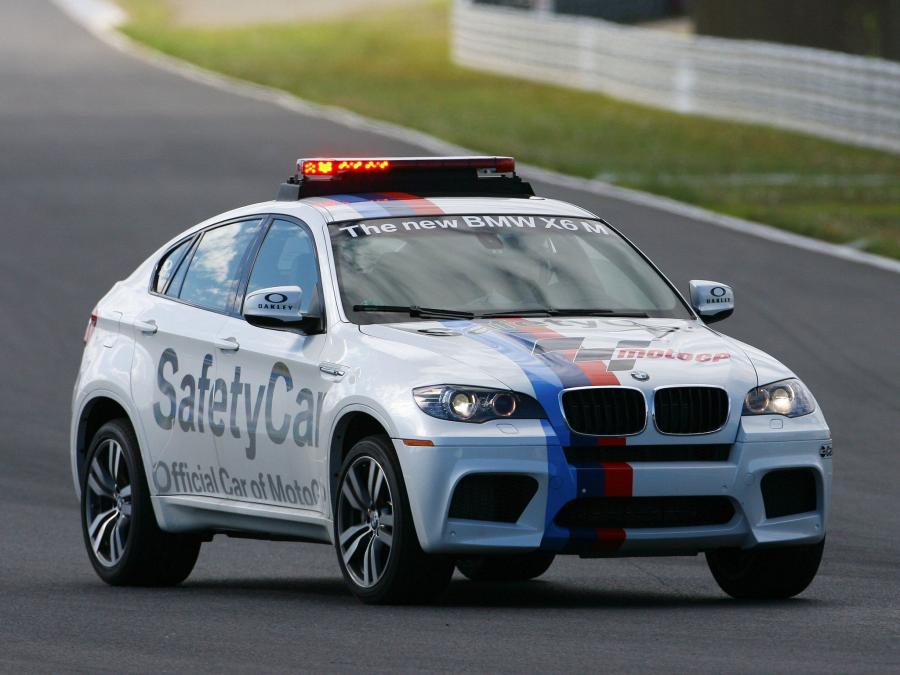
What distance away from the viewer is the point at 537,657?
23.9ft

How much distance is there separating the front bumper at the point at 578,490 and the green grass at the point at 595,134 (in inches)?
490

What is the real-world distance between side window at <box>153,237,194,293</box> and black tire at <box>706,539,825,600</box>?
2.94m

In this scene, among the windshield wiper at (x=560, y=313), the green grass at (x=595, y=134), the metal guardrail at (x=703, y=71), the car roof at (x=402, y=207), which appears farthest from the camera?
the metal guardrail at (x=703, y=71)

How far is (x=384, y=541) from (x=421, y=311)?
3.48 feet

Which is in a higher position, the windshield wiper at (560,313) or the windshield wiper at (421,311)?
the windshield wiper at (421,311)

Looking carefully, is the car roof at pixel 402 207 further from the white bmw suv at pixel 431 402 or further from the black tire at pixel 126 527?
the black tire at pixel 126 527

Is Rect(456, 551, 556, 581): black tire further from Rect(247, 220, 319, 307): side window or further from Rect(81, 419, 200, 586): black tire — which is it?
Rect(247, 220, 319, 307): side window

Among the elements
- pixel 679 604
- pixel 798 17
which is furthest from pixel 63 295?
pixel 798 17

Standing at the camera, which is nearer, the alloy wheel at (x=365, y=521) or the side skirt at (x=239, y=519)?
the alloy wheel at (x=365, y=521)

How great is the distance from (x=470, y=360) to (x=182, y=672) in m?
1.80

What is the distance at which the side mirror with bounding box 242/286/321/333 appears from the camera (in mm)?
8922

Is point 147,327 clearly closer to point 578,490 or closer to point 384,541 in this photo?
point 384,541

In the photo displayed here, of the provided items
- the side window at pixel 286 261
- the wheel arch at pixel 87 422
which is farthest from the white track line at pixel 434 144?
the side window at pixel 286 261

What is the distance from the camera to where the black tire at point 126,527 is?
10078mm
